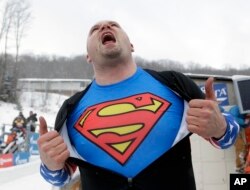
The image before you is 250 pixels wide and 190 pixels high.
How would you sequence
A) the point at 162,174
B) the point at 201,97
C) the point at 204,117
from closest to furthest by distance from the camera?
the point at 204,117
the point at 162,174
the point at 201,97

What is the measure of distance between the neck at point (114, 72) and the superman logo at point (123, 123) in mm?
165

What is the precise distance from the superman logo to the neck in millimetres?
165

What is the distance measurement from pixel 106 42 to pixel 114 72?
166mm

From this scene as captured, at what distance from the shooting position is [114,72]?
1851mm

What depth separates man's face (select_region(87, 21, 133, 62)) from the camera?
1812 millimetres

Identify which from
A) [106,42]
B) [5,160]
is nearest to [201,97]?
[106,42]

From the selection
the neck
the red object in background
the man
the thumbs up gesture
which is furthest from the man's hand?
the red object in background

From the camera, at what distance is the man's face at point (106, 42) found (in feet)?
5.95

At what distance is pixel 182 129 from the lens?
1.61 m

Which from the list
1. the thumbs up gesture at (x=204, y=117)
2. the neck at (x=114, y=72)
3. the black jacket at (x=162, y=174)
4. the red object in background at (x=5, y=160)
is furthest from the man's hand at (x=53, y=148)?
the red object in background at (x=5, y=160)

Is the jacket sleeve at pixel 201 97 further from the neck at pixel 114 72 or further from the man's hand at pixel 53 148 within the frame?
the man's hand at pixel 53 148

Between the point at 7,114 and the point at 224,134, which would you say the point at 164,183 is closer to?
the point at 224,134

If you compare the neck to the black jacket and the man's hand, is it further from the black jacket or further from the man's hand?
the man's hand

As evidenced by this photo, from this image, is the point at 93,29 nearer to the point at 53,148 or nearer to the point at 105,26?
the point at 105,26
